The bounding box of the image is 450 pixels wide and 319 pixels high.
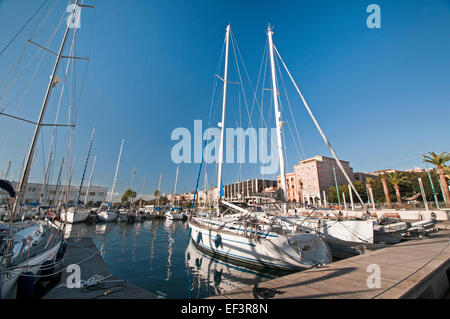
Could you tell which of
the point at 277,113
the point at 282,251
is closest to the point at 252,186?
the point at 277,113

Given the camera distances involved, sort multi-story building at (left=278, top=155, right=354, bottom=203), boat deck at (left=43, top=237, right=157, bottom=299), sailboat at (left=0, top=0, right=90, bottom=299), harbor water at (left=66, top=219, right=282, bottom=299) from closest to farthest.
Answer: sailboat at (left=0, top=0, right=90, bottom=299), boat deck at (left=43, top=237, right=157, bottom=299), harbor water at (left=66, top=219, right=282, bottom=299), multi-story building at (left=278, top=155, right=354, bottom=203)

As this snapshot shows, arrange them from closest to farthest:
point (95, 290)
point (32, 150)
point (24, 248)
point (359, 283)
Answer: point (359, 283), point (95, 290), point (32, 150), point (24, 248)

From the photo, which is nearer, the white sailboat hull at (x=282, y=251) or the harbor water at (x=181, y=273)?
the harbor water at (x=181, y=273)

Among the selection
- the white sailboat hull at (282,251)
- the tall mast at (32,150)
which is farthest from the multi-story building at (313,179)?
the tall mast at (32,150)

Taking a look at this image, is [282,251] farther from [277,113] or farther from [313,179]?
[313,179]

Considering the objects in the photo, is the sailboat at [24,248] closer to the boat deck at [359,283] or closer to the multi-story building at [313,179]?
the boat deck at [359,283]

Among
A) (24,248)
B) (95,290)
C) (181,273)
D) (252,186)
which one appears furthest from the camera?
(252,186)

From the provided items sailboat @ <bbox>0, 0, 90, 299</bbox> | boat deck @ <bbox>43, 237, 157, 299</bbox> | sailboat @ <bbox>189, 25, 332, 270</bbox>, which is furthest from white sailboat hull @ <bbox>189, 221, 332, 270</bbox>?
sailboat @ <bbox>0, 0, 90, 299</bbox>

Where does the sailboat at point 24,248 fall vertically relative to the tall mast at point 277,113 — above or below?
below

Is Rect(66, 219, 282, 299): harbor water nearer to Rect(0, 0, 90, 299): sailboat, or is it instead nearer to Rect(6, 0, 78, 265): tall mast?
Rect(0, 0, 90, 299): sailboat

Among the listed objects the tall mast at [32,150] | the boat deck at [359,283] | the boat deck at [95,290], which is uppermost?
the tall mast at [32,150]

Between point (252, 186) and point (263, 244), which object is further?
point (252, 186)

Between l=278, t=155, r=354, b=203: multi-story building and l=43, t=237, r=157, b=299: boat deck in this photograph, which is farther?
l=278, t=155, r=354, b=203: multi-story building
